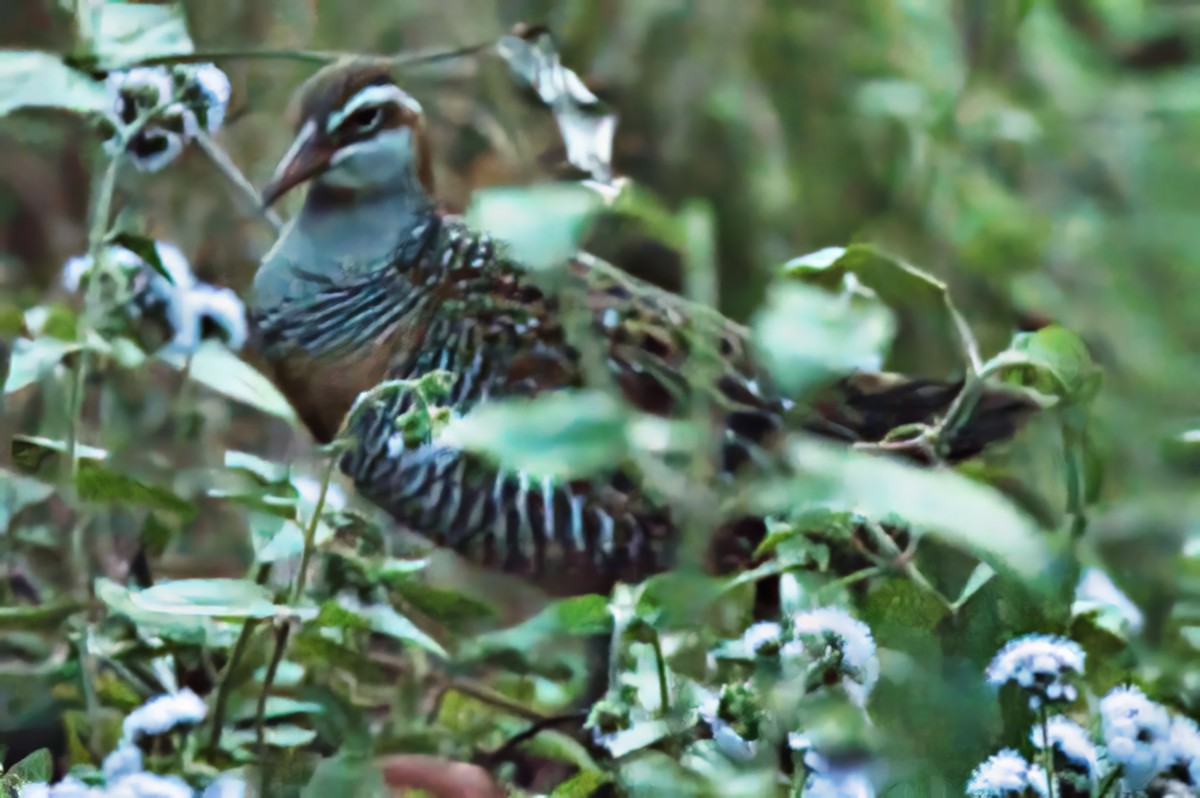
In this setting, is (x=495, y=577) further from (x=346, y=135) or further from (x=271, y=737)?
(x=346, y=135)

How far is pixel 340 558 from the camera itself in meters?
0.60

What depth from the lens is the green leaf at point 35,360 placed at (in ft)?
1.85

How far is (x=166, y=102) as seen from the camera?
0.57 meters

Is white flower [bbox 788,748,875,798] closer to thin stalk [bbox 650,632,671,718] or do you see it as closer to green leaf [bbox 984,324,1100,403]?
thin stalk [bbox 650,632,671,718]

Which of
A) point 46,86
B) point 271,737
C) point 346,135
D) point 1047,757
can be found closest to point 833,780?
point 1047,757

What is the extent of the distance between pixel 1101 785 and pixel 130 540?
1.96ft

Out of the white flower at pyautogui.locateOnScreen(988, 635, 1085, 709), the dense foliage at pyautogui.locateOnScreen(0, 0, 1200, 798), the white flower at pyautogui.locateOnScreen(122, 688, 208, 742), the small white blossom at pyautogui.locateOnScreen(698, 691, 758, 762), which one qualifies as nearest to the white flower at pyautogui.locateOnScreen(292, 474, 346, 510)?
the dense foliage at pyautogui.locateOnScreen(0, 0, 1200, 798)

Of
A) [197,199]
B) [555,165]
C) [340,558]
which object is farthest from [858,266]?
[197,199]

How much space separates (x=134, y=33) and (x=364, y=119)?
14cm

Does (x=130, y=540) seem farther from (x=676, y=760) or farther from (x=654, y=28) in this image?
(x=654, y=28)

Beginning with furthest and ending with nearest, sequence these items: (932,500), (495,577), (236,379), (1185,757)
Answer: (495,577) → (236,379) → (1185,757) → (932,500)

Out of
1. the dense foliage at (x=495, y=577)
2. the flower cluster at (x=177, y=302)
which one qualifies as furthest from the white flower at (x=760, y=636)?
the flower cluster at (x=177, y=302)

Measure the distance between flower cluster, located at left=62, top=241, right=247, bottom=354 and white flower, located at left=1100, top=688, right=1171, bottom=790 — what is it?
0.50 m

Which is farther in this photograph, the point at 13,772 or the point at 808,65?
the point at 808,65
